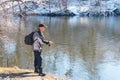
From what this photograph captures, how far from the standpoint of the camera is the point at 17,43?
31656 mm

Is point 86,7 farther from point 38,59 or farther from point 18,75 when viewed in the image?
point 18,75

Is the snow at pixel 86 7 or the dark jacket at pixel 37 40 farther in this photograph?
the snow at pixel 86 7

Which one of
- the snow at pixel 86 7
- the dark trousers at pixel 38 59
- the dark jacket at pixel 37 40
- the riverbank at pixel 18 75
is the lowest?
the snow at pixel 86 7

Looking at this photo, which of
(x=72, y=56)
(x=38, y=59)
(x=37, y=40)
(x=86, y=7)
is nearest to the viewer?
(x=37, y=40)

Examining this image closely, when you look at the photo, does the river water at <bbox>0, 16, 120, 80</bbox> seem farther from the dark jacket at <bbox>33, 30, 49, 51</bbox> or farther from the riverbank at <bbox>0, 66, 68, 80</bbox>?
the dark jacket at <bbox>33, 30, 49, 51</bbox>

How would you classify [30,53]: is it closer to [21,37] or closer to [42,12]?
[21,37]

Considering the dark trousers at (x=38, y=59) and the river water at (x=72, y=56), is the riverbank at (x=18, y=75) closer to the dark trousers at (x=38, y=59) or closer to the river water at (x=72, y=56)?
the dark trousers at (x=38, y=59)

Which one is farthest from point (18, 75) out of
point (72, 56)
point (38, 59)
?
point (72, 56)

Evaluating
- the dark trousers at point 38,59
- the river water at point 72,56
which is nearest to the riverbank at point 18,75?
the dark trousers at point 38,59

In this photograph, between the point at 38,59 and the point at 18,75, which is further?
the point at 38,59

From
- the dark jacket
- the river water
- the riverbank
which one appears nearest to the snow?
the river water

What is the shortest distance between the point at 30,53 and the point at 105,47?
7.29 m

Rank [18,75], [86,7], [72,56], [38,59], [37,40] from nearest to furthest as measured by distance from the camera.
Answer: [37,40] → [18,75] → [38,59] → [72,56] → [86,7]

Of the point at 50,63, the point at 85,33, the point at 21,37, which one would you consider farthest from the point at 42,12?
the point at 50,63
